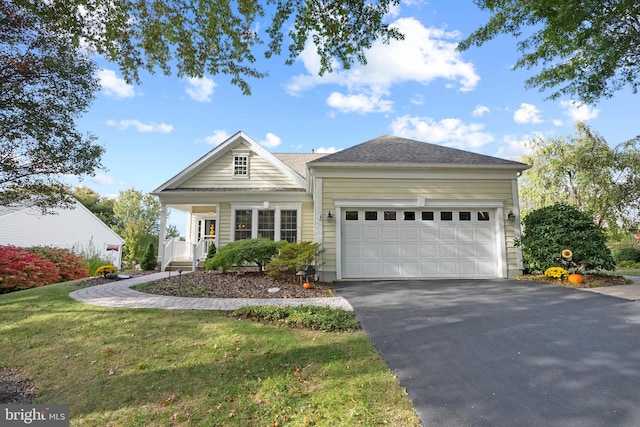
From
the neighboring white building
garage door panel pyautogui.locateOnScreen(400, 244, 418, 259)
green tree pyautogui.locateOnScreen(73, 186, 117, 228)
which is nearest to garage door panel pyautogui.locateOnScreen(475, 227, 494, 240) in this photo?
garage door panel pyautogui.locateOnScreen(400, 244, 418, 259)

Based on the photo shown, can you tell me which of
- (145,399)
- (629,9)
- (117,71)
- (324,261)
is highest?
(629,9)

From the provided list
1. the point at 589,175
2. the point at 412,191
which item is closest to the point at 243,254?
the point at 412,191

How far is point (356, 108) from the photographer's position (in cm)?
1327

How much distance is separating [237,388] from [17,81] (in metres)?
7.94

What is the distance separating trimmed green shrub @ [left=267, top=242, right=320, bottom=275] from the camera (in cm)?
884

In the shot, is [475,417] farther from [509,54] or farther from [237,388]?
[509,54]

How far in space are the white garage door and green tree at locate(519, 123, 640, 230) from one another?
10480mm

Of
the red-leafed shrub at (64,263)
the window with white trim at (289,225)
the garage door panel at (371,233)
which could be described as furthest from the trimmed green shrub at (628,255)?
the red-leafed shrub at (64,263)

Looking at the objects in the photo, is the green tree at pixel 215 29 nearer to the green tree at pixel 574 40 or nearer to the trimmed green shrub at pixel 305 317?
the green tree at pixel 574 40

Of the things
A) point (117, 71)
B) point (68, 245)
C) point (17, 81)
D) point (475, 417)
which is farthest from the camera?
point (68, 245)

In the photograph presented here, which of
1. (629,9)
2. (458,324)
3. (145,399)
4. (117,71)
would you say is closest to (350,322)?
(458,324)

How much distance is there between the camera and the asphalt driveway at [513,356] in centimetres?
261

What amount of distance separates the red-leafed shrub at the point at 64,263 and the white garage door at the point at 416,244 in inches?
456

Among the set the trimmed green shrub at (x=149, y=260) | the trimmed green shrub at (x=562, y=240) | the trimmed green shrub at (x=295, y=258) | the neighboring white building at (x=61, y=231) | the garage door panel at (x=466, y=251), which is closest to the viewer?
the trimmed green shrub at (x=562, y=240)
